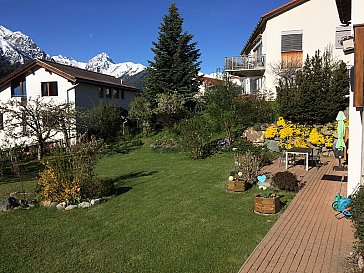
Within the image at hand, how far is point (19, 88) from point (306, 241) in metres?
27.3

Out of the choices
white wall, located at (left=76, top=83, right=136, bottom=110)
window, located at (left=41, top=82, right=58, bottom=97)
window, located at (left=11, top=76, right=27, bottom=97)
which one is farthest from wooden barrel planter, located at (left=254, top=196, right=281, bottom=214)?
window, located at (left=11, top=76, right=27, bottom=97)

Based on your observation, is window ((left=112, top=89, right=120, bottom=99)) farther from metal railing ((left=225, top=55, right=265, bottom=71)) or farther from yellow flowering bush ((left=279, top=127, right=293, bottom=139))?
yellow flowering bush ((left=279, top=127, right=293, bottom=139))

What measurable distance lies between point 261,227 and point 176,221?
1825mm

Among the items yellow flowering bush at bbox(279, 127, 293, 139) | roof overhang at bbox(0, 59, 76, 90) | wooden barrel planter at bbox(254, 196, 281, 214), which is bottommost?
wooden barrel planter at bbox(254, 196, 281, 214)

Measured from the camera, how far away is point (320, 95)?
1658 centimetres

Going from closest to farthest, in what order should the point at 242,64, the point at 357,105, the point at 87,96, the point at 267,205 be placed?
the point at 357,105 → the point at 267,205 → the point at 242,64 → the point at 87,96

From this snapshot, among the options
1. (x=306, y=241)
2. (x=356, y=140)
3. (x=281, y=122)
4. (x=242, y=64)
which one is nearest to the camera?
(x=306, y=241)

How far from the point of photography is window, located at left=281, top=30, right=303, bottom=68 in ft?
77.7

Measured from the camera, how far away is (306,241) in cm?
562

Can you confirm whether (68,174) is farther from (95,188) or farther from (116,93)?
(116,93)

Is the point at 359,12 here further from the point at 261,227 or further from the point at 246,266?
the point at 246,266

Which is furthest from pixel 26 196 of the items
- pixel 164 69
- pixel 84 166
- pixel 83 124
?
pixel 164 69

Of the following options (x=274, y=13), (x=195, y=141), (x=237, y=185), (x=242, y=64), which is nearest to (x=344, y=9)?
(x=237, y=185)

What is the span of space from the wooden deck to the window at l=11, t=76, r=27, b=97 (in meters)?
25.0
